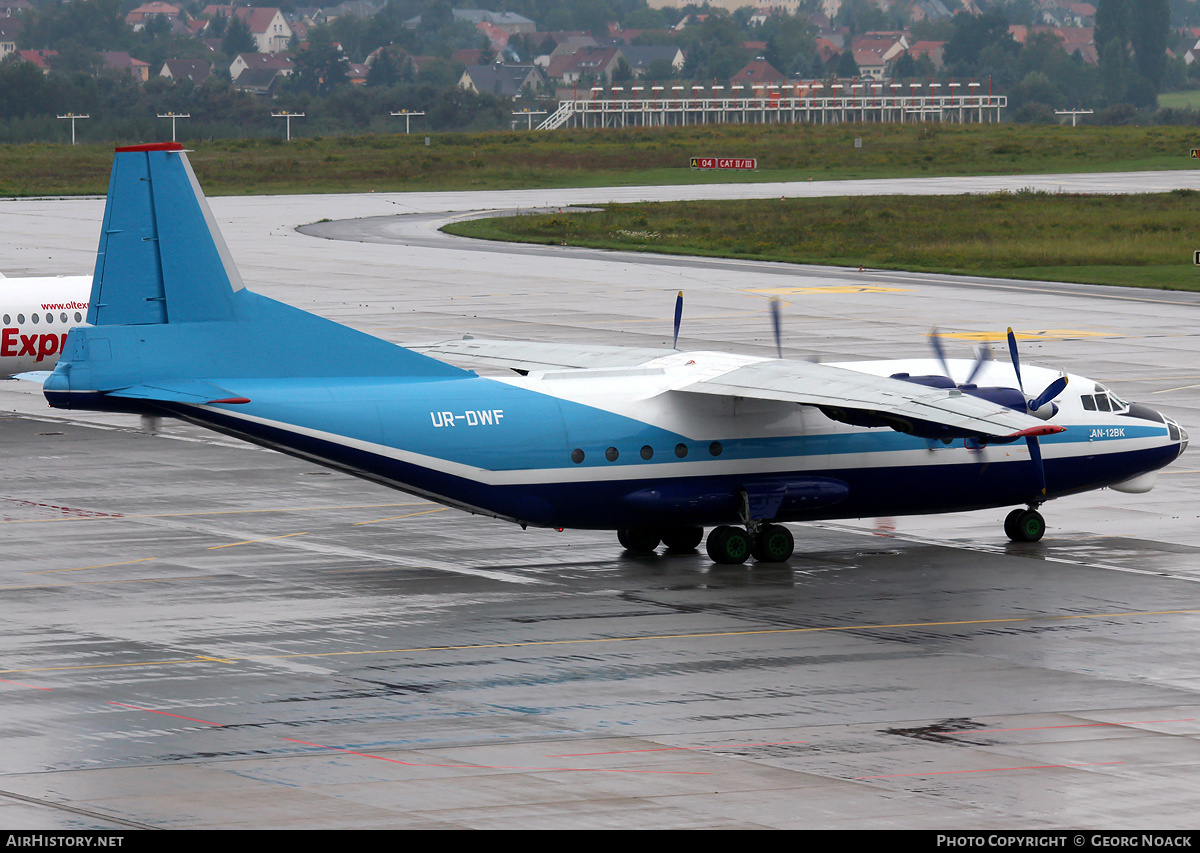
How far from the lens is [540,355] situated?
32.9 meters

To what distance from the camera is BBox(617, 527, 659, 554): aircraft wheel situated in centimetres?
3097

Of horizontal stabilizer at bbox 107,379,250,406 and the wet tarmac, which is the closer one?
the wet tarmac

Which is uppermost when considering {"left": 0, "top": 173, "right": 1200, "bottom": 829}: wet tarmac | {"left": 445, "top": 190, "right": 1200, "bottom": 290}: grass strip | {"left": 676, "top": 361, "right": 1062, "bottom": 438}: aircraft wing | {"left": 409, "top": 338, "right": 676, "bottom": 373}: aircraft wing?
{"left": 676, "top": 361, "right": 1062, "bottom": 438}: aircraft wing

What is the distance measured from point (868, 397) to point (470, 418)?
253 inches

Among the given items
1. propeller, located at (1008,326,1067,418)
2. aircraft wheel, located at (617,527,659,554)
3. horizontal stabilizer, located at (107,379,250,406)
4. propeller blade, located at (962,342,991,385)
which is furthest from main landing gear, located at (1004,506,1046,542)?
horizontal stabilizer, located at (107,379,250,406)

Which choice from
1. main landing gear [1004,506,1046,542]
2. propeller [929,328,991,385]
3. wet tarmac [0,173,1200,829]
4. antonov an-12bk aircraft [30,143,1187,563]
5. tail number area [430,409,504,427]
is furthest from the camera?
main landing gear [1004,506,1046,542]

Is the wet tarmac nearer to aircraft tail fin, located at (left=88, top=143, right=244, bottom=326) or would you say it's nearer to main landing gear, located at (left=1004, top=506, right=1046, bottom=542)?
main landing gear, located at (left=1004, top=506, right=1046, bottom=542)

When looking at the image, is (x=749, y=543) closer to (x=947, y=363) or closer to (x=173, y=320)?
(x=947, y=363)

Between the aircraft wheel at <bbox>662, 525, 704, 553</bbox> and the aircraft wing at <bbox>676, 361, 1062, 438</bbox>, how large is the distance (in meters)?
2.98

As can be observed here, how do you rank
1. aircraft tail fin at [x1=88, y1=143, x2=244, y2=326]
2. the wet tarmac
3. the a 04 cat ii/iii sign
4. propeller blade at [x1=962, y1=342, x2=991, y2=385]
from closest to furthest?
the wet tarmac → aircraft tail fin at [x1=88, y1=143, x2=244, y2=326] → propeller blade at [x1=962, y1=342, x2=991, y2=385] → the a 04 cat ii/iii sign

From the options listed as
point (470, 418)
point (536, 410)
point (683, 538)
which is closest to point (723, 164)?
point (683, 538)

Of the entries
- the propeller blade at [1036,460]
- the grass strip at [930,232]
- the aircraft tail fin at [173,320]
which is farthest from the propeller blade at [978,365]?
the grass strip at [930,232]

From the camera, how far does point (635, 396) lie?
2986 centimetres

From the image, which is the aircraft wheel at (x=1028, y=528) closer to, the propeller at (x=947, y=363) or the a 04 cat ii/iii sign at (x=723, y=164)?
the propeller at (x=947, y=363)
